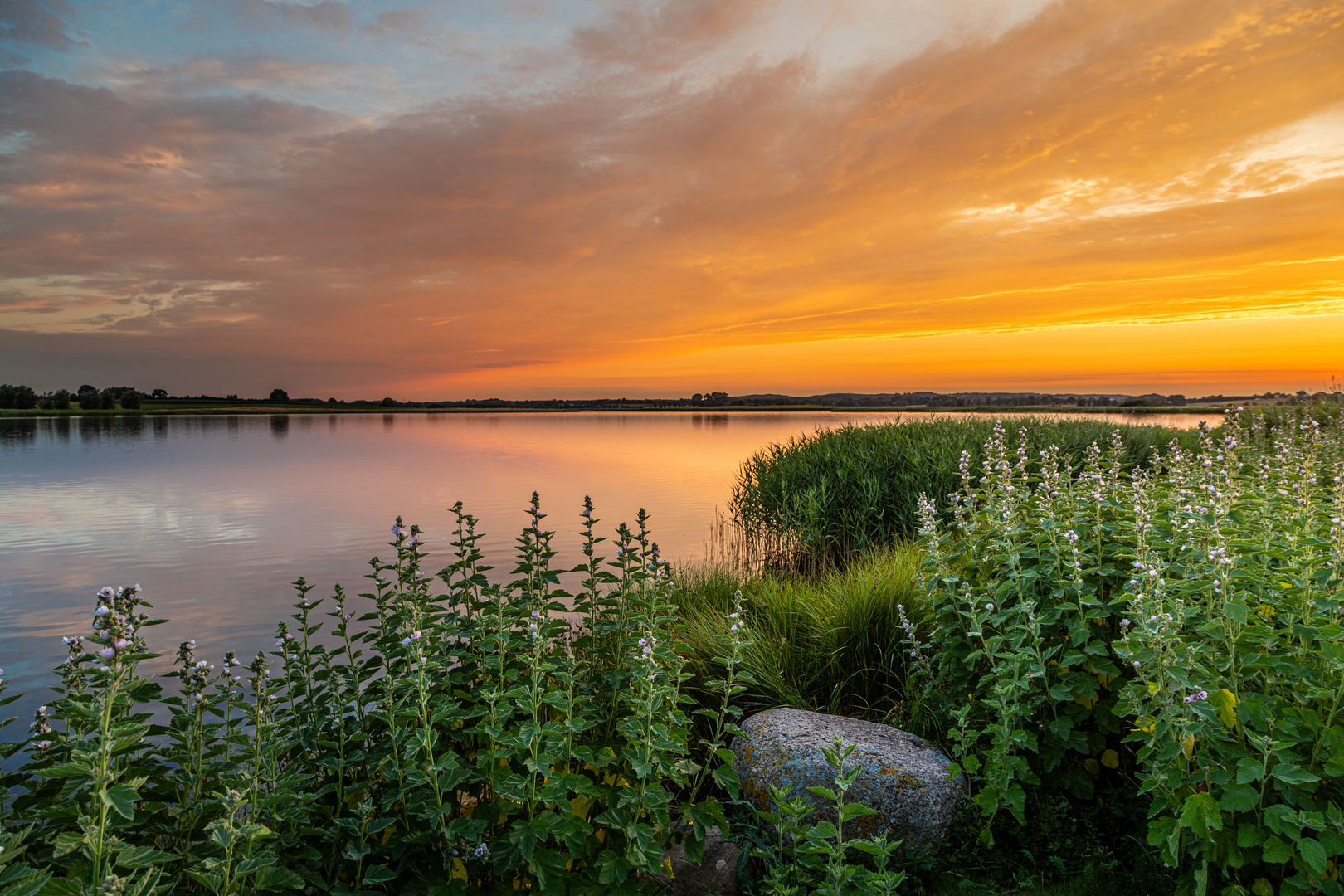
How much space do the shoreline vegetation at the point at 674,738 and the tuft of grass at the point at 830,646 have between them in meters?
0.43

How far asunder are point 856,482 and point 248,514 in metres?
20.7

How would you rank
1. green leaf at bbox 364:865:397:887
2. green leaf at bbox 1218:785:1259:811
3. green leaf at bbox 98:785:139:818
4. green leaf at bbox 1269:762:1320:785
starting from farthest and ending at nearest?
green leaf at bbox 1218:785:1259:811
green leaf at bbox 1269:762:1320:785
green leaf at bbox 364:865:397:887
green leaf at bbox 98:785:139:818

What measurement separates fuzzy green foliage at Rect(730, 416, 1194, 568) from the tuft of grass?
17.5ft

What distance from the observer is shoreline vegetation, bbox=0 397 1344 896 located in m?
3.06

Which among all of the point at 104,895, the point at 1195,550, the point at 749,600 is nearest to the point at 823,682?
the point at 749,600

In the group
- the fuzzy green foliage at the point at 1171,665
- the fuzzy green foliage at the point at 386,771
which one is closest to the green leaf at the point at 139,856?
the fuzzy green foliage at the point at 386,771

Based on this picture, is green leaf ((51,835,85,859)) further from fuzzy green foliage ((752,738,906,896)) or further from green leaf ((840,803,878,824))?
green leaf ((840,803,878,824))

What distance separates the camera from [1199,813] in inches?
129

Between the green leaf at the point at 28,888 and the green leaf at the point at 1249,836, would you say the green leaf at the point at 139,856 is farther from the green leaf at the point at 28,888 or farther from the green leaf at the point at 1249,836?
the green leaf at the point at 1249,836

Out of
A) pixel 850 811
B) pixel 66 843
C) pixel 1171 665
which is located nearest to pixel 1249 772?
pixel 1171 665

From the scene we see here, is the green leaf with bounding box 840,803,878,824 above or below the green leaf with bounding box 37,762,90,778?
below

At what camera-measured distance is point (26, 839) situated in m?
2.98

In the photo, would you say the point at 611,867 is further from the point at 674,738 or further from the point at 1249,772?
the point at 1249,772

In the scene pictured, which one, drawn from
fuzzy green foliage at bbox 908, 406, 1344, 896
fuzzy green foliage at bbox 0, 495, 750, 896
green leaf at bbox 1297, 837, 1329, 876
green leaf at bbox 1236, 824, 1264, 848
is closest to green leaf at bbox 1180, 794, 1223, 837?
fuzzy green foliage at bbox 908, 406, 1344, 896
